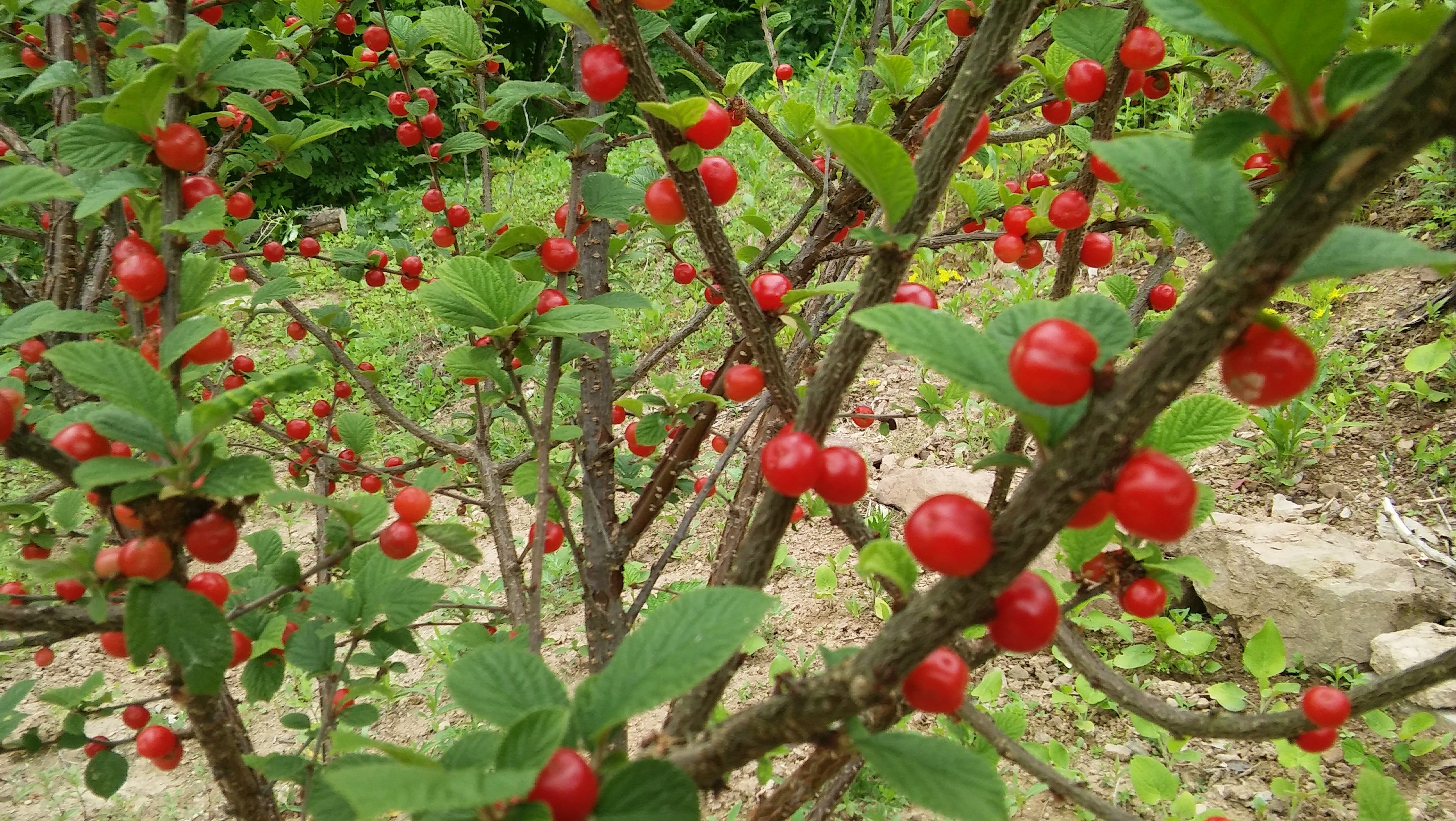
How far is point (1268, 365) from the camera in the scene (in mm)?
513

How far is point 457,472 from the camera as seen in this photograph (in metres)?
2.65

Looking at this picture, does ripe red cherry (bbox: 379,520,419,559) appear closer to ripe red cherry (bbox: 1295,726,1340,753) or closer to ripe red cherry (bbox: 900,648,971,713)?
ripe red cherry (bbox: 900,648,971,713)

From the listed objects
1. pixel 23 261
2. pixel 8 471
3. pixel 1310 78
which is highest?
pixel 1310 78

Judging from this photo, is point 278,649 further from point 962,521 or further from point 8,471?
point 8,471

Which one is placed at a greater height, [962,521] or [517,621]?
[962,521]

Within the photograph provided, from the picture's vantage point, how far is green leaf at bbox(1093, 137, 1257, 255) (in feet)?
1.74

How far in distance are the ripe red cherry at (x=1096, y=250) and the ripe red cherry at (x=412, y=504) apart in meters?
1.27

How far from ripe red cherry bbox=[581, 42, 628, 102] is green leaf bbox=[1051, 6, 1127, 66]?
75 centimetres

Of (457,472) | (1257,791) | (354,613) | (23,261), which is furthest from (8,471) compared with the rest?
(1257,791)

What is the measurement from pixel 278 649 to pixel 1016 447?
1.23 metres

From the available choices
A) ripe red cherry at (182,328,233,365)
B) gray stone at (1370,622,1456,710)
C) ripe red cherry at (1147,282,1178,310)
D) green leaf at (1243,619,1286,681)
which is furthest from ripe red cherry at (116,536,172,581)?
gray stone at (1370,622,1456,710)

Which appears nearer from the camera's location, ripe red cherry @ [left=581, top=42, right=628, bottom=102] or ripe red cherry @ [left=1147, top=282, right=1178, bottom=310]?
ripe red cherry @ [left=581, top=42, right=628, bottom=102]

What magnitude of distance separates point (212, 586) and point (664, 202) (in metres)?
0.82

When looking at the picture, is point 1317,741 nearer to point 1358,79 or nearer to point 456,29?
point 1358,79
